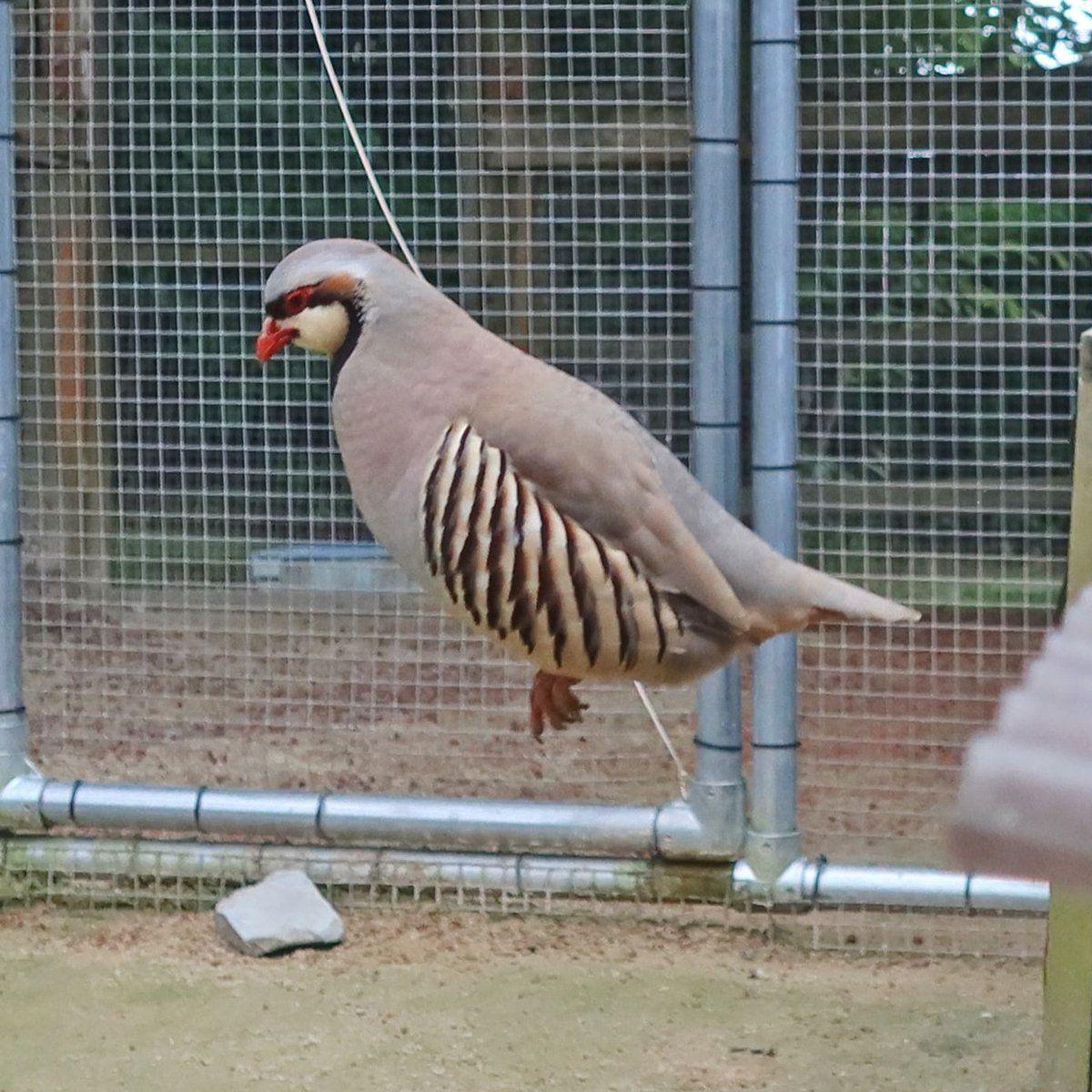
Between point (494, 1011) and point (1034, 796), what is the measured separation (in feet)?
10.7

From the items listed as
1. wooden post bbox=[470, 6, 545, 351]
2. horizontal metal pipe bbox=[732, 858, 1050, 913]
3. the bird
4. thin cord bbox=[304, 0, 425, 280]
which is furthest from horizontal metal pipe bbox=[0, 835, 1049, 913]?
the bird

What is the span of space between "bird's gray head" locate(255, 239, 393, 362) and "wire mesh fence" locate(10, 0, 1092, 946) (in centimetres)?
205

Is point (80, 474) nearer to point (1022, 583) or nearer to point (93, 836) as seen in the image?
point (93, 836)

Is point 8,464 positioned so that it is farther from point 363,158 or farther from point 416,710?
point 363,158

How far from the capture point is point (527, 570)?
1.85 m

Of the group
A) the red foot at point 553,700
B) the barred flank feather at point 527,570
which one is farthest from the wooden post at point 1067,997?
the barred flank feather at point 527,570

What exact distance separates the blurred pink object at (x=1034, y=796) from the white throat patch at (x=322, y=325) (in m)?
1.42

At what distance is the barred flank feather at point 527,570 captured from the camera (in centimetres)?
182

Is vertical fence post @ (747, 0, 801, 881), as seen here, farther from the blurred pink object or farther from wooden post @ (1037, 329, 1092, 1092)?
the blurred pink object

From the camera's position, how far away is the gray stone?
3.88 meters

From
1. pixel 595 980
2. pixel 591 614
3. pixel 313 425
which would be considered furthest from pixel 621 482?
pixel 313 425

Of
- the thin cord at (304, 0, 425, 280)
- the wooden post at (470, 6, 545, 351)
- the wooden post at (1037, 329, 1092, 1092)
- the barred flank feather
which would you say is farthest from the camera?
the wooden post at (470, 6, 545, 351)

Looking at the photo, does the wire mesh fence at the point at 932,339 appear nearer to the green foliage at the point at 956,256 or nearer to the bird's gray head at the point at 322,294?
the green foliage at the point at 956,256

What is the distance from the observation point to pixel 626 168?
411 centimetres
